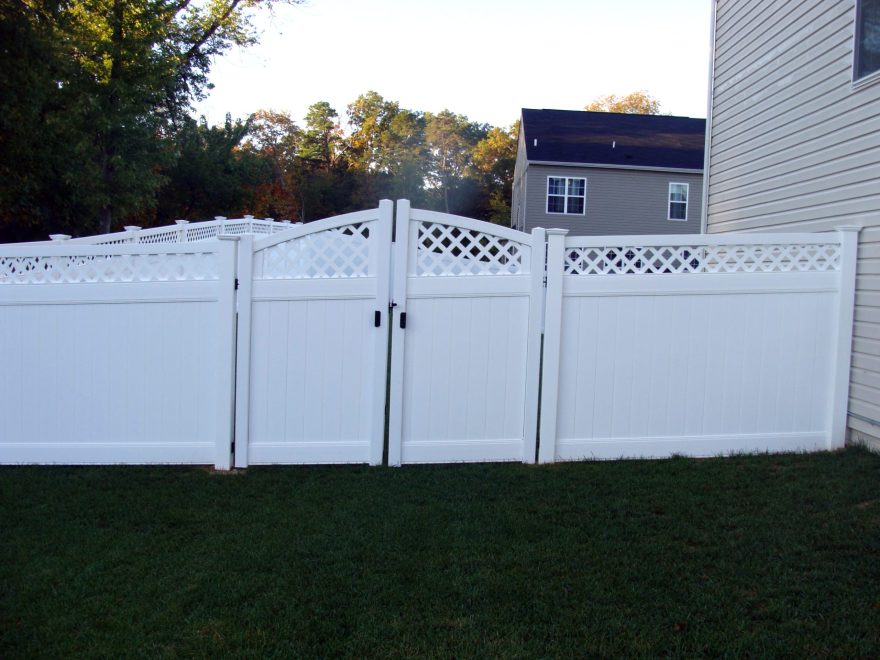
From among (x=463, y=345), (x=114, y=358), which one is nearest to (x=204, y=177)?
(x=114, y=358)

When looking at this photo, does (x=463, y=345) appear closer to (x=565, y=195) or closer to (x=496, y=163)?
(x=565, y=195)

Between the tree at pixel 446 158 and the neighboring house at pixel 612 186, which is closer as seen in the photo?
the neighboring house at pixel 612 186

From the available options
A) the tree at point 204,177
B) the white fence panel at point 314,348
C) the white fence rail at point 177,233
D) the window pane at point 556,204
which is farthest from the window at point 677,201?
the white fence panel at point 314,348

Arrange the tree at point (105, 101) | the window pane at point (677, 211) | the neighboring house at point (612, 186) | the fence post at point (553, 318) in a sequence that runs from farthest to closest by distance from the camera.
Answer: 1. the window pane at point (677, 211)
2. the neighboring house at point (612, 186)
3. the tree at point (105, 101)
4. the fence post at point (553, 318)

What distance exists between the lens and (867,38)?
18.3 feet

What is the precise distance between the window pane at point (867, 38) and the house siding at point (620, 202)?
19.2m

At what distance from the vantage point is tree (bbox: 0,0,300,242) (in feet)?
46.2

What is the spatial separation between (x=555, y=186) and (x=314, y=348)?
21027 millimetres

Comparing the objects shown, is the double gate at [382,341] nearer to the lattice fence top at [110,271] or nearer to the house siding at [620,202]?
the lattice fence top at [110,271]

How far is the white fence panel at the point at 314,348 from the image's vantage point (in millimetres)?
5137

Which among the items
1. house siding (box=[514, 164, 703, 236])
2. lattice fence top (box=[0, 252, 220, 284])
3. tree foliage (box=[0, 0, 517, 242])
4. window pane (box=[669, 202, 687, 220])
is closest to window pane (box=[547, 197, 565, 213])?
house siding (box=[514, 164, 703, 236])

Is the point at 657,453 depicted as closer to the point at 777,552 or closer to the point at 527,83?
the point at 777,552

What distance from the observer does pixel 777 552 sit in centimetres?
366

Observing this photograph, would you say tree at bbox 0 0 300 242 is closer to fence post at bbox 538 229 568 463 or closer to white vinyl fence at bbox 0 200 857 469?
white vinyl fence at bbox 0 200 857 469
